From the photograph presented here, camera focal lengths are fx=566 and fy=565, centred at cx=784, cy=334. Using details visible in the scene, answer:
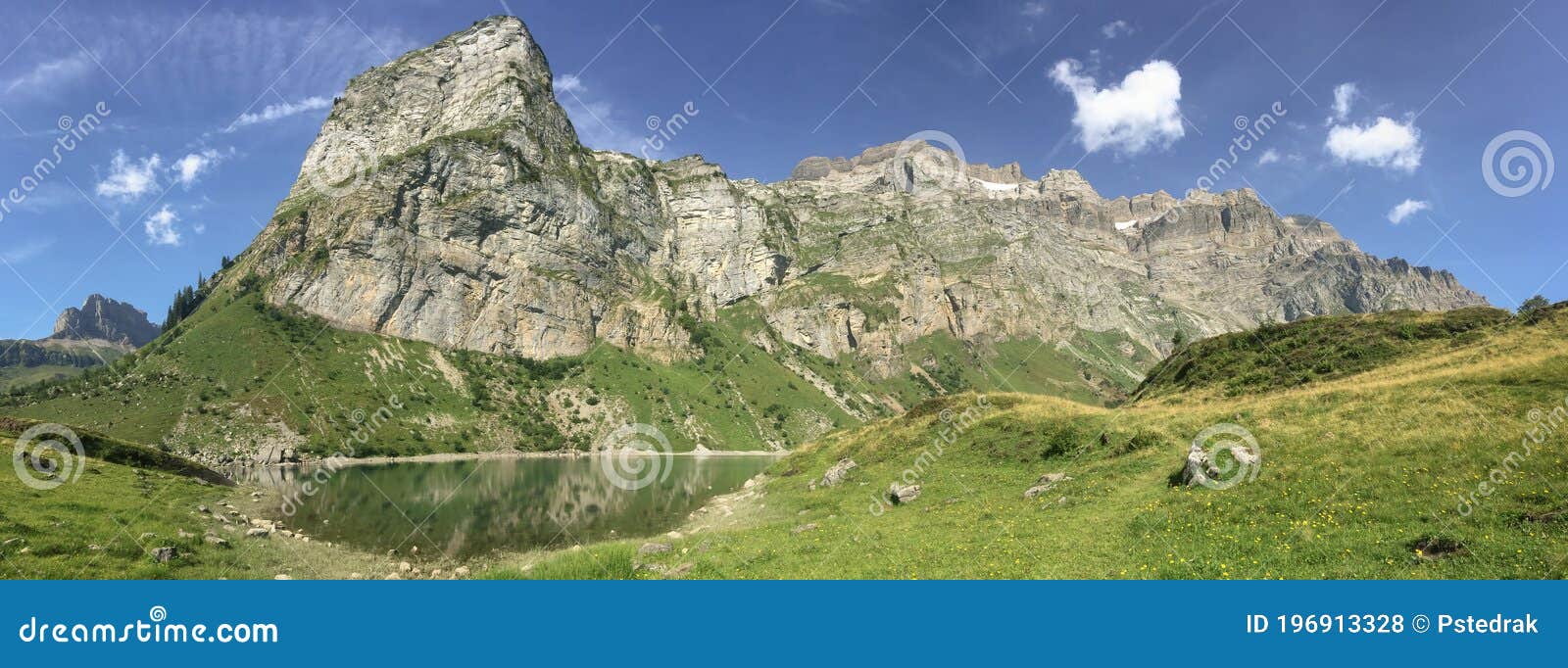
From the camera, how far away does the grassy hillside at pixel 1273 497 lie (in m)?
13.9

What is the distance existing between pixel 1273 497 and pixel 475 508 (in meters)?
53.4

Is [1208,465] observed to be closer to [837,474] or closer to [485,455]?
[837,474]

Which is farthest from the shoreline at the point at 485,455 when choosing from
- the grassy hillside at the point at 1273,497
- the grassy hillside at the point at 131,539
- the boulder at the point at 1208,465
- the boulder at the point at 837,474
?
the boulder at the point at 1208,465

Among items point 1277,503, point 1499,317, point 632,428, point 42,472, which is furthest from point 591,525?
point 632,428

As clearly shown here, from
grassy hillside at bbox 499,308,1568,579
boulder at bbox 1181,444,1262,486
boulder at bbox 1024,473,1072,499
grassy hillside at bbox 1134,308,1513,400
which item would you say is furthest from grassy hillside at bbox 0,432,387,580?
grassy hillside at bbox 1134,308,1513,400

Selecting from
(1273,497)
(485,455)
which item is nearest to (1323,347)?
(1273,497)

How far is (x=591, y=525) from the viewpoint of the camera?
1576 inches

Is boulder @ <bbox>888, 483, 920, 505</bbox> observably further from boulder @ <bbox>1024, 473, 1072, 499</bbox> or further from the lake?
the lake

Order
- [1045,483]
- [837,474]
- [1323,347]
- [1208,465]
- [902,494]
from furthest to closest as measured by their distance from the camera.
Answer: [837,474], [1323,347], [902,494], [1045,483], [1208,465]

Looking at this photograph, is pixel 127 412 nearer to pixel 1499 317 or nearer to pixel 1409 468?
pixel 1409 468

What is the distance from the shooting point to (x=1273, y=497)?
59.1 ft

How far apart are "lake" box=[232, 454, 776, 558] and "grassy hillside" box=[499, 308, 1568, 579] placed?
32.7 feet

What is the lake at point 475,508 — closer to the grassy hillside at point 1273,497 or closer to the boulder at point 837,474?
the grassy hillside at point 1273,497

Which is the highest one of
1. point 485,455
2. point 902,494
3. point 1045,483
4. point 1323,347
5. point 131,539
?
point 1323,347
